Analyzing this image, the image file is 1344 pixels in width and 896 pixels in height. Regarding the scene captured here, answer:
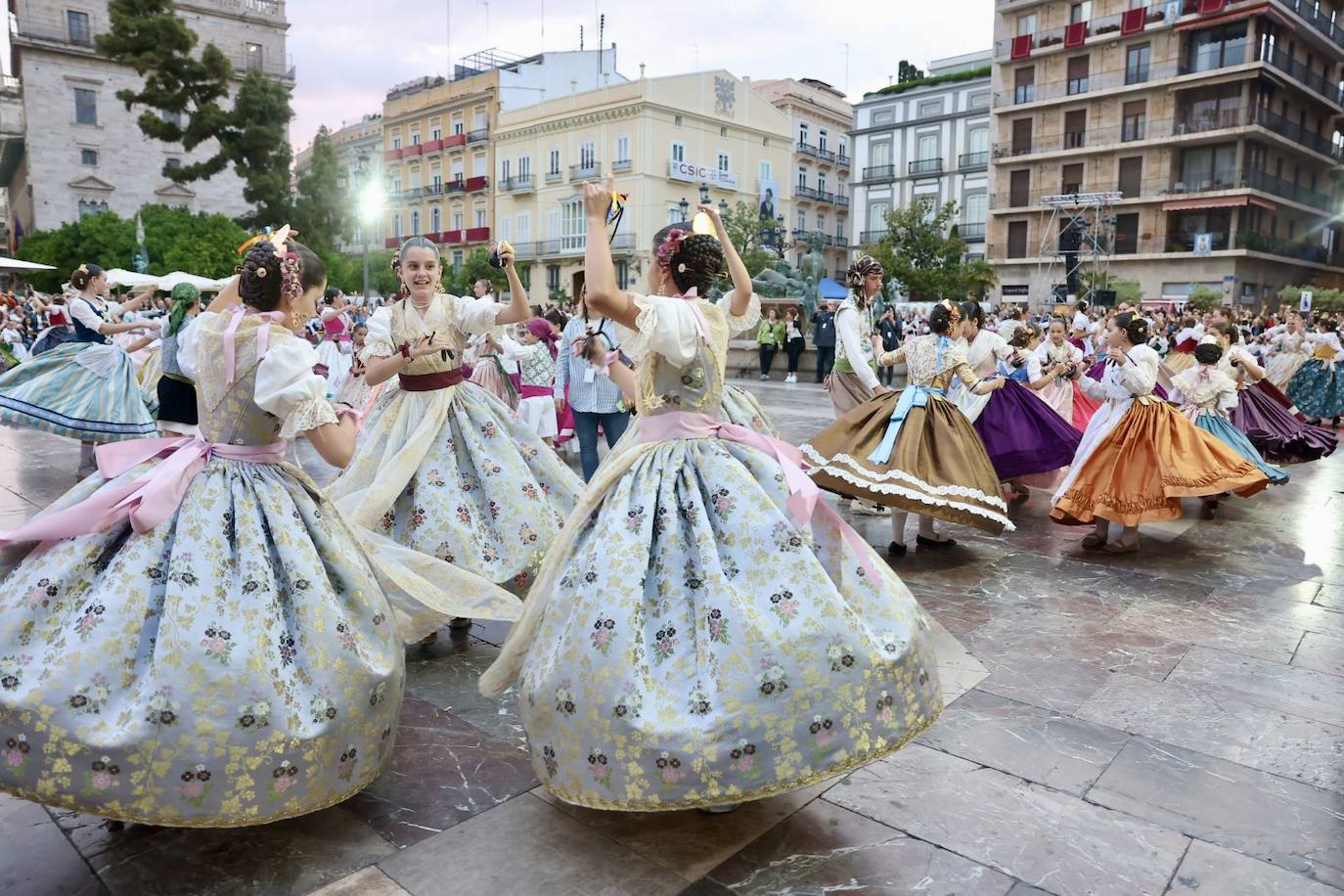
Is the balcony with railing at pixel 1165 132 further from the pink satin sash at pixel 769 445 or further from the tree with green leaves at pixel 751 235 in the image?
the pink satin sash at pixel 769 445

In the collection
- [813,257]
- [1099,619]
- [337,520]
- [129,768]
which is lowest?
[1099,619]

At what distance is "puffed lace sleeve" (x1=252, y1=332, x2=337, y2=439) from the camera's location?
2576mm

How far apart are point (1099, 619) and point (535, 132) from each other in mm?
42559

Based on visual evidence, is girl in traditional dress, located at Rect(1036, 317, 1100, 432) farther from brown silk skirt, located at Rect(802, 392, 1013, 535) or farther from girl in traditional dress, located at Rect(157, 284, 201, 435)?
girl in traditional dress, located at Rect(157, 284, 201, 435)

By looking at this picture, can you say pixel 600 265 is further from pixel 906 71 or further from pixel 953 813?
pixel 906 71

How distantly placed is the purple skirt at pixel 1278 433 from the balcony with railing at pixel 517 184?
39376 millimetres

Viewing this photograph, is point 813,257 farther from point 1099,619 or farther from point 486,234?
point 486,234

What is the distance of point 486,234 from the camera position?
46688 mm

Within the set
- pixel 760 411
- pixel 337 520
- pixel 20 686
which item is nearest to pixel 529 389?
pixel 760 411

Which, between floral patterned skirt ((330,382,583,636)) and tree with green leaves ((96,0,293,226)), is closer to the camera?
floral patterned skirt ((330,382,583,636))

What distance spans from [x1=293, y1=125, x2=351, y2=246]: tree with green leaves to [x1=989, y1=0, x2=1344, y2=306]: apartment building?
26193 millimetres

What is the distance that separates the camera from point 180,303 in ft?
17.3

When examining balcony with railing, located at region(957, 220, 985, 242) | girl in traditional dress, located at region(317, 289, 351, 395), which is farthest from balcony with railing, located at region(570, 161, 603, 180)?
girl in traditional dress, located at region(317, 289, 351, 395)

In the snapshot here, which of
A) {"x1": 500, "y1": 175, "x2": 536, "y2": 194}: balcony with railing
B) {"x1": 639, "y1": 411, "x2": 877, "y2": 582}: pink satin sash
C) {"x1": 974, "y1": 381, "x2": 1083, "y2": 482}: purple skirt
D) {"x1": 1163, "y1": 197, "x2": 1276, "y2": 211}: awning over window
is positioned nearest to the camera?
{"x1": 639, "y1": 411, "x2": 877, "y2": 582}: pink satin sash
